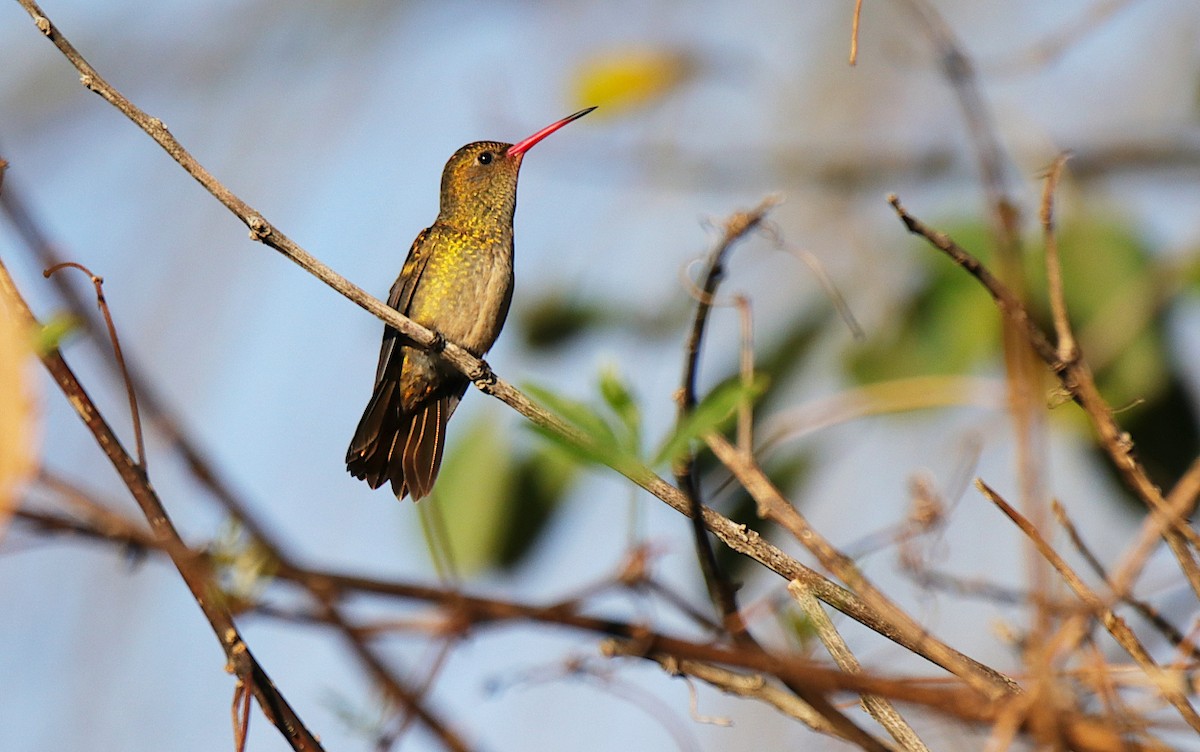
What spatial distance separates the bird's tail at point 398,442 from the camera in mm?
3814

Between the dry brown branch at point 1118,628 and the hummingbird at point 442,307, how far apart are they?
2516 millimetres

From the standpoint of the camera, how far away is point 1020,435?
121 centimetres

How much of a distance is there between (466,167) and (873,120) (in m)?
1.85

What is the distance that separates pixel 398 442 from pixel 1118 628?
3.01 m

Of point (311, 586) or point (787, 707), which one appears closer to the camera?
point (311, 586)

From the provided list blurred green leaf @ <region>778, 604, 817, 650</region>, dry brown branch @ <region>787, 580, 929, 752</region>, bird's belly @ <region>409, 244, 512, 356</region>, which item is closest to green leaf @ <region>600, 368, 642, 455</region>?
dry brown branch @ <region>787, 580, 929, 752</region>

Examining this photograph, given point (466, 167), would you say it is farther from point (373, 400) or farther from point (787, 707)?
point (787, 707)

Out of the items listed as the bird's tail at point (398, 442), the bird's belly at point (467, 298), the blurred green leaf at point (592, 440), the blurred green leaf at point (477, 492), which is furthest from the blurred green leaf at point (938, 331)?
the blurred green leaf at point (592, 440)

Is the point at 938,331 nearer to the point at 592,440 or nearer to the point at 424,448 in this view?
the point at 424,448

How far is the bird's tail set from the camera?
3814 mm

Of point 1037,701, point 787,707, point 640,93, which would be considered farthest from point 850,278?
point 1037,701

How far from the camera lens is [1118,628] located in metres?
1.39

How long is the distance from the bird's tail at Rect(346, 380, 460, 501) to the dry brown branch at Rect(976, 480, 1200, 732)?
8.18 feet

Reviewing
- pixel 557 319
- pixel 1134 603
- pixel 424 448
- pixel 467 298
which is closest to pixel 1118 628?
pixel 1134 603
